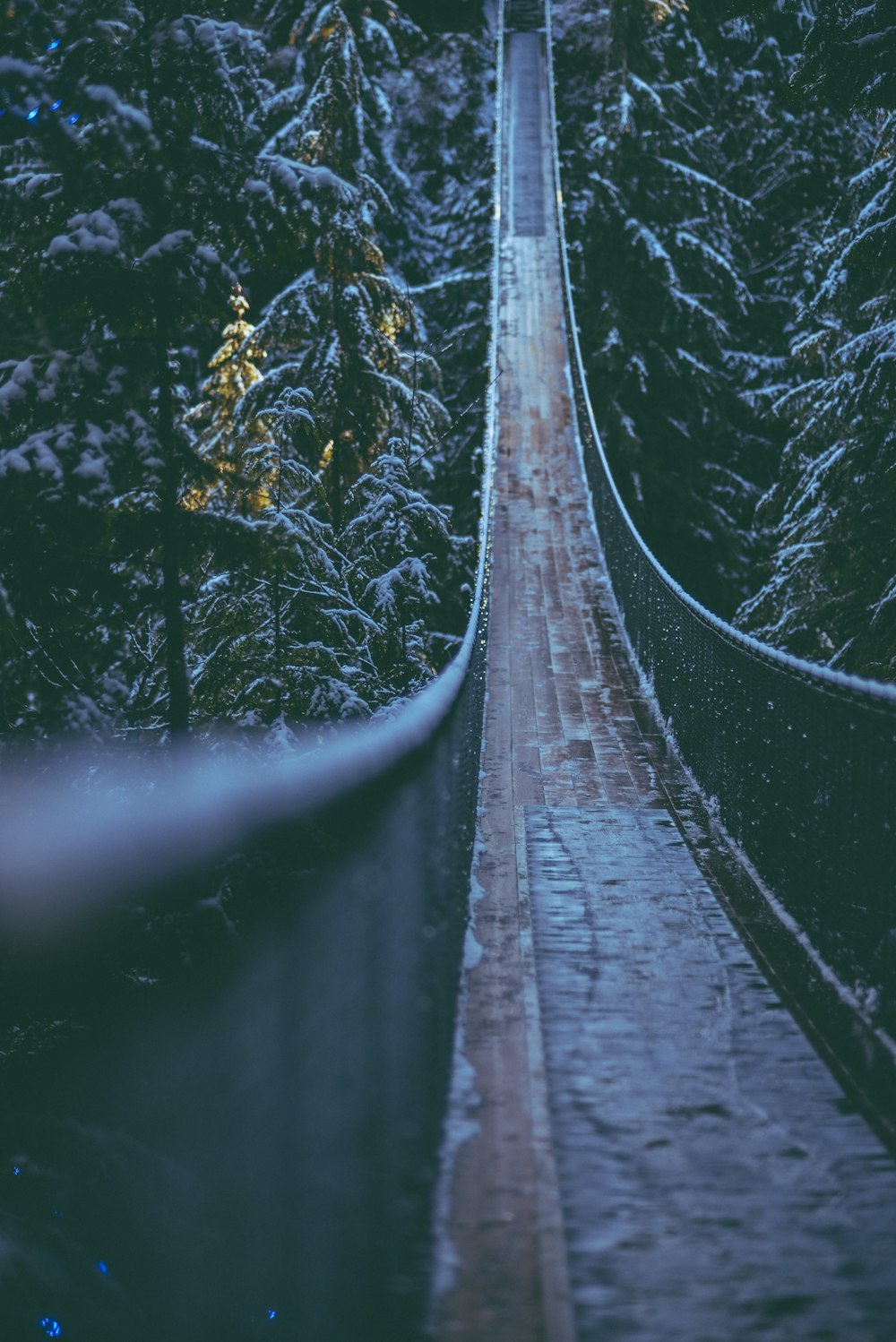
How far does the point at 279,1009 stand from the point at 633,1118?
1.90 m

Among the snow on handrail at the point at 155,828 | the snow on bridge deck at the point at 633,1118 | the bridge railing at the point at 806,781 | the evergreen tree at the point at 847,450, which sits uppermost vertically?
the evergreen tree at the point at 847,450

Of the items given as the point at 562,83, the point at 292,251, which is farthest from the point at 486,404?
the point at 562,83

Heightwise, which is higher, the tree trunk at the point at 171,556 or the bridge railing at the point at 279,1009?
the tree trunk at the point at 171,556

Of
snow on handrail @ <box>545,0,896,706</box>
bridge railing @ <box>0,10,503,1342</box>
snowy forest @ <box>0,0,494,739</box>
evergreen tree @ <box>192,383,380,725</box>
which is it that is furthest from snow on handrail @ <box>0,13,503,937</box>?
evergreen tree @ <box>192,383,380,725</box>

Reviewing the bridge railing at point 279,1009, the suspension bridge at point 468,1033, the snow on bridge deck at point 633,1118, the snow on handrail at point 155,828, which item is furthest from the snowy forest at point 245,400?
the snow on handrail at point 155,828

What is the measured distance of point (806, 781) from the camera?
6.40 meters

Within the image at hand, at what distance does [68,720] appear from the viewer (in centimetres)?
835

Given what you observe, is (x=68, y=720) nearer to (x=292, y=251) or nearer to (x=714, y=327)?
(x=292, y=251)

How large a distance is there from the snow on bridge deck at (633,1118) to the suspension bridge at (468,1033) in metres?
0.02

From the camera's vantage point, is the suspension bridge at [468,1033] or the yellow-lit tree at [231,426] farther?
the yellow-lit tree at [231,426]

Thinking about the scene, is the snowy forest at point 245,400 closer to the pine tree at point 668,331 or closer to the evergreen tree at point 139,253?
the evergreen tree at point 139,253

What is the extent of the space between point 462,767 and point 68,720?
2.90m

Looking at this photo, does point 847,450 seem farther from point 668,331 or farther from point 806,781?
point 668,331

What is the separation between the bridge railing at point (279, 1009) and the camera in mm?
3512
